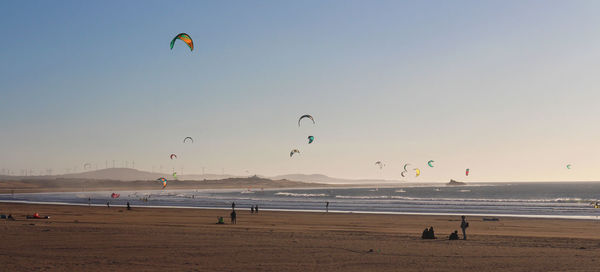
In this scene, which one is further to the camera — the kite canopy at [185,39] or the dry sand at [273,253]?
the kite canopy at [185,39]

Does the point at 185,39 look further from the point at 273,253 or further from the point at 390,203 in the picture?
the point at 390,203

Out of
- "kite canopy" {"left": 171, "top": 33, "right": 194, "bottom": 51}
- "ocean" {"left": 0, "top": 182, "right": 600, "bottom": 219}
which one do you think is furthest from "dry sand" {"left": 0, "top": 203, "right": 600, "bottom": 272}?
→ "ocean" {"left": 0, "top": 182, "right": 600, "bottom": 219}

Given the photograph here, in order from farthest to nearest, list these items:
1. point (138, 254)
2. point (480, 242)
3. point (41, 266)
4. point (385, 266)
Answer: point (480, 242), point (138, 254), point (385, 266), point (41, 266)

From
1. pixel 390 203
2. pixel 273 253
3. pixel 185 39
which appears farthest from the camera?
pixel 390 203

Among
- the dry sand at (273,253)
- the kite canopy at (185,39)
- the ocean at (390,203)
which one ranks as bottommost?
the ocean at (390,203)

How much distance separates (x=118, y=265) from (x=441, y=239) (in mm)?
11795

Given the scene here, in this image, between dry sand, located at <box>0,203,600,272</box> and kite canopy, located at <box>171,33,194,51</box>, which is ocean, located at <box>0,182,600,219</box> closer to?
dry sand, located at <box>0,203,600,272</box>

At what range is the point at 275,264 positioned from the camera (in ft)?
39.3

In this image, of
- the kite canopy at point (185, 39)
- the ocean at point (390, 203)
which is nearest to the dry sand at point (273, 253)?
the kite canopy at point (185, 39)

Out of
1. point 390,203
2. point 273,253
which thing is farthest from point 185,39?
point 390,203

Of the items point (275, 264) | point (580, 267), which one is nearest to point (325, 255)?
point (275, 264)

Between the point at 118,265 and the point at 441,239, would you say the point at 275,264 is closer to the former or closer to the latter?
the point at 118,265

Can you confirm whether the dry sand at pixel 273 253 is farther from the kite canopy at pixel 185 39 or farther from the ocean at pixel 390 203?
the ocean at pixel 390 203

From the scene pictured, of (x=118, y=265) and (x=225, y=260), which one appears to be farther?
(x=225, y=260)
